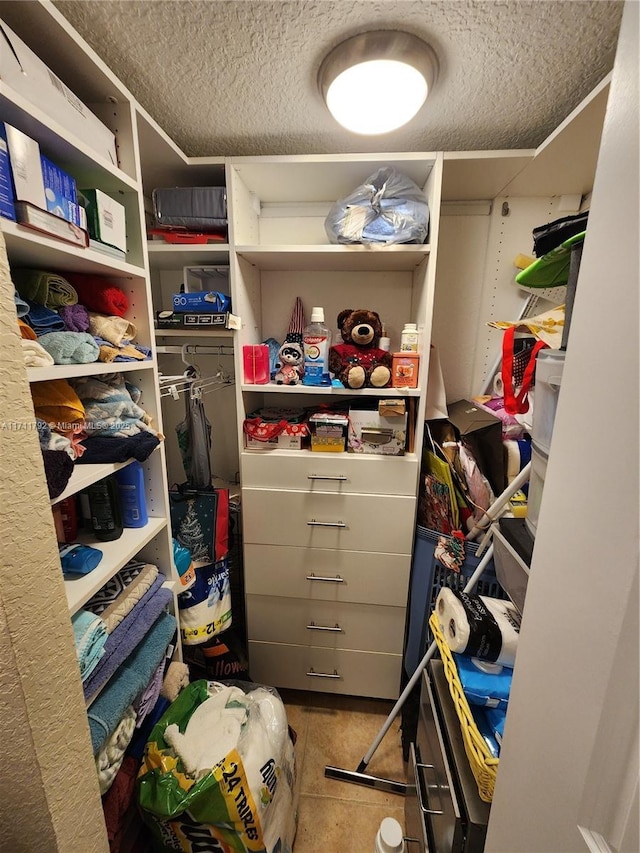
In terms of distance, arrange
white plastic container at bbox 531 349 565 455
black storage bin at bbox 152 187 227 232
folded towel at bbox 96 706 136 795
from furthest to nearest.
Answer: black storage bin at bbox 152 187 227 232, folded towel at bbox 96 706 136 795, white plastic container at bbox 531 349 565 455

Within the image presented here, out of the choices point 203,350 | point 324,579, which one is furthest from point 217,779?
point 203,350

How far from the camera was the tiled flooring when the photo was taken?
1143 millimetres

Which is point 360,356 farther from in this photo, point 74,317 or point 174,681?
point 174,681

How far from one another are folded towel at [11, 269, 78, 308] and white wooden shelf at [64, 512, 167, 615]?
620 millimetres

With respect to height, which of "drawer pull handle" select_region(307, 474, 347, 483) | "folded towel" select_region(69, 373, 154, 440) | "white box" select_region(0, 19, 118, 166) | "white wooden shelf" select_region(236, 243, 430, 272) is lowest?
"drawer pull handle" select_region(307, 474, 347, 483)

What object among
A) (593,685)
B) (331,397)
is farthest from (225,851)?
(331,397)

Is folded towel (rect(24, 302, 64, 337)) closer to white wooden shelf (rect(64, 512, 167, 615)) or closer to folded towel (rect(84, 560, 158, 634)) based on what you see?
white wooden shelf (rect(64, 512, 167, 615))

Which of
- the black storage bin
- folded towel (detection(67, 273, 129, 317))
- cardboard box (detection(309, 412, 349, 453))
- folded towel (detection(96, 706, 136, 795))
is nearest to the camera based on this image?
folded towel (detection(96, 706, 136, 795))

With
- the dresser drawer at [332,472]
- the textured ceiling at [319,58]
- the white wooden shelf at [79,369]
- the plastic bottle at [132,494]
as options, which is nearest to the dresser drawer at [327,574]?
the dresser drawer at [332,472]

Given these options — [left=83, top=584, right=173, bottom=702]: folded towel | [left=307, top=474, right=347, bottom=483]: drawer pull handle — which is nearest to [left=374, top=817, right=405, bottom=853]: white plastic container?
[left=83, top=584, right=173, bottom=702]: folded towel

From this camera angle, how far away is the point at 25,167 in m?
0.60

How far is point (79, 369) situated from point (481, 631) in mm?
1100

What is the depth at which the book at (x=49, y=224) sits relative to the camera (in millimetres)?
607

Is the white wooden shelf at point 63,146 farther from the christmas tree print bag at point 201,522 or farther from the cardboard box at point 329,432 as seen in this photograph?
the christmas tree print bag at point 201,522
